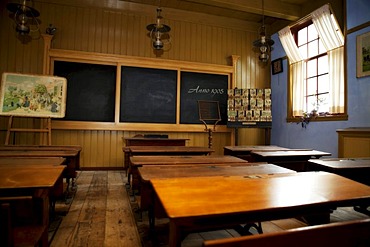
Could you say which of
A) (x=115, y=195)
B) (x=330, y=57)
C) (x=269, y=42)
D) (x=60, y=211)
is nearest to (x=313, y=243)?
(x=60, y=211)

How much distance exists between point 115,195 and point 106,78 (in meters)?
2.65

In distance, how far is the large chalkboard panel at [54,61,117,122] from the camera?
438 centimetres

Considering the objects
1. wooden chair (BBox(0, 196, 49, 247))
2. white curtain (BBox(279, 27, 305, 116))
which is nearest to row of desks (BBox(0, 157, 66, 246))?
wooden chair (BBox(0, 196, 49, 247))

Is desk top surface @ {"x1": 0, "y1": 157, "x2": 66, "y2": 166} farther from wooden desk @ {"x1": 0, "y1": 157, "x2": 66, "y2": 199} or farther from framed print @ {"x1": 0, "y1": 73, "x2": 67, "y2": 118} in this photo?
framed print @ {"x1": 0, "y1": 73, "x2": 67, "y2": 118}

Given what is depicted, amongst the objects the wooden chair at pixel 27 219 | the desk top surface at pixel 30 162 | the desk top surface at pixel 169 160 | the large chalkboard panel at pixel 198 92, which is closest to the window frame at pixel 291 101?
the large chalkboard panel at pixel 198 92

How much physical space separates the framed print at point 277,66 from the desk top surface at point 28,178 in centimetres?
521

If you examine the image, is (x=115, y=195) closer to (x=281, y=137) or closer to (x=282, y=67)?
(x=281, y=137)

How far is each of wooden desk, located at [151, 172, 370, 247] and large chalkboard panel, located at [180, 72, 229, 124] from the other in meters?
3.93

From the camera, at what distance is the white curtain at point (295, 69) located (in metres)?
4.75

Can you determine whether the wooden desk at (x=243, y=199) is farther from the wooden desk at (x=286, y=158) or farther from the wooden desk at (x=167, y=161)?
the wooden desk at (x=286, y=158)

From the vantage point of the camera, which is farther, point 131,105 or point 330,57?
point 131,105

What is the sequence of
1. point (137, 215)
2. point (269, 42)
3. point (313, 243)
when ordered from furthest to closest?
point (269, 42) → point (137, 215) → point (313, 243)

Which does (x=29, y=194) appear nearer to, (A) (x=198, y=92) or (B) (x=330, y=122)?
(A) (x=198, y=92)

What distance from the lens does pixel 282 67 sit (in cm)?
530
